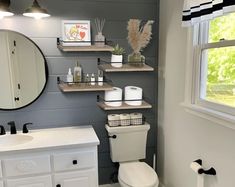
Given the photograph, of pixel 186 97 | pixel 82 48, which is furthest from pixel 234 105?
pixel 82 48

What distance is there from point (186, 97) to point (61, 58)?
1257 millimetres

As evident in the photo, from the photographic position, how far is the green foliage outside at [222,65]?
157cm

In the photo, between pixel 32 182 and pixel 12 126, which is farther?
pixel 12 126

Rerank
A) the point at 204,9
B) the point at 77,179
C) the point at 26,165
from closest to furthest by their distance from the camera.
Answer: the point at 204,9
the point at 26,165
the point at 77,179

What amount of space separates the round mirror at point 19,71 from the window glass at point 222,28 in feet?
5.02

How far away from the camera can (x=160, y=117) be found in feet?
8.49

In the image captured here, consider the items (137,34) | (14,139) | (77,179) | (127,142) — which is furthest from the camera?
(127,142)

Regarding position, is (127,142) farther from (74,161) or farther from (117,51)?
(117,51)

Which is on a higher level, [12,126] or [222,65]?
[222,65]

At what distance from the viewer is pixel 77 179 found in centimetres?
201

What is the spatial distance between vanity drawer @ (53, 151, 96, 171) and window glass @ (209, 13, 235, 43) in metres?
1.37

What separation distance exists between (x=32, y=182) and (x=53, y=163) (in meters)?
0.23

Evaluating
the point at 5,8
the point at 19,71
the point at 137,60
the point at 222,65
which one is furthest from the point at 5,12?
the point at 222,65

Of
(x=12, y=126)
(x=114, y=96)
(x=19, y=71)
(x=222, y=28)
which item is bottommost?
(x=12, y=126)
